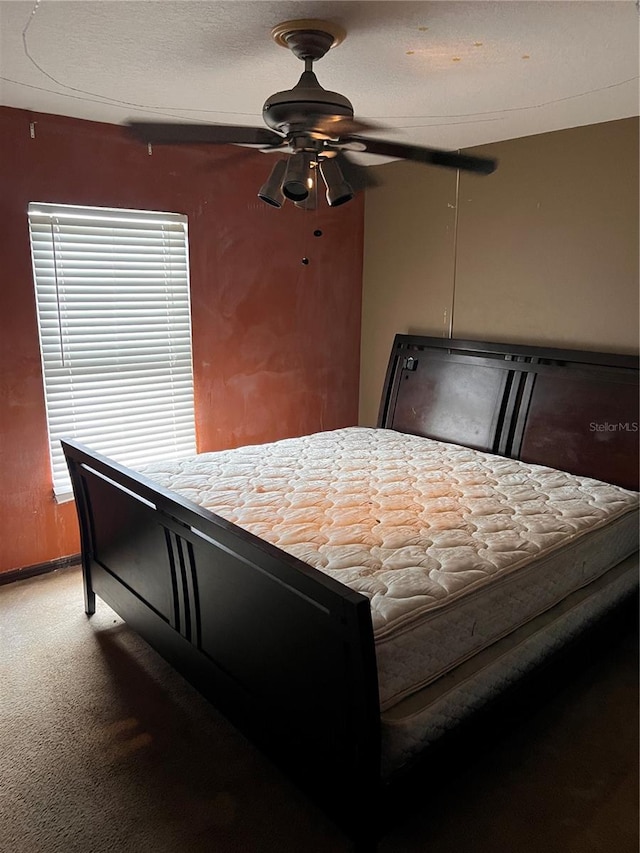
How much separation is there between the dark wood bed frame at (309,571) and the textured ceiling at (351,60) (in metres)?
1.30

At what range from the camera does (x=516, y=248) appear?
3561mm

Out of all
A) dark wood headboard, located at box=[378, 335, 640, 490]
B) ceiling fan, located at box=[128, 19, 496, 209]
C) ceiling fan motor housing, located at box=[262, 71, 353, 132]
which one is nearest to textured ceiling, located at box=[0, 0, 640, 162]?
ceiling fan, located at box=[128, 19, 496, 209]

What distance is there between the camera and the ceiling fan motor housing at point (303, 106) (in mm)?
1807

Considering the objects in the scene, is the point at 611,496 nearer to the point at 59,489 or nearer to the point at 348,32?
the point at 348,32

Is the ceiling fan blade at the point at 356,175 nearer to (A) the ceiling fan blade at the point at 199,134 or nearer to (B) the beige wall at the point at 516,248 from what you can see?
(A) the ceiling fan blade at the point at 199,134

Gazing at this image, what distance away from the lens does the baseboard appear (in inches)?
130

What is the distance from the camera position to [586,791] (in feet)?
6.40

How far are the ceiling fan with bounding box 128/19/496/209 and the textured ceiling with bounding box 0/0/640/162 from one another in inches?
4.1

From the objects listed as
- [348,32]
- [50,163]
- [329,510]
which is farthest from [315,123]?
[50,163]

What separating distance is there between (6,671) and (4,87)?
245 centimetres

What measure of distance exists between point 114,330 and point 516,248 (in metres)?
2.33

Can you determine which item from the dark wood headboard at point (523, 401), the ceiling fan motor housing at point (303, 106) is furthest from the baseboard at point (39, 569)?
the ceiling fan motor housing at point (303, 106)

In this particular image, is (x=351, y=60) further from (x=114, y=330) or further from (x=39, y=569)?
(x=39, y=569)

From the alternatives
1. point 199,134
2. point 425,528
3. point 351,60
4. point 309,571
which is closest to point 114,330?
point 199,134
